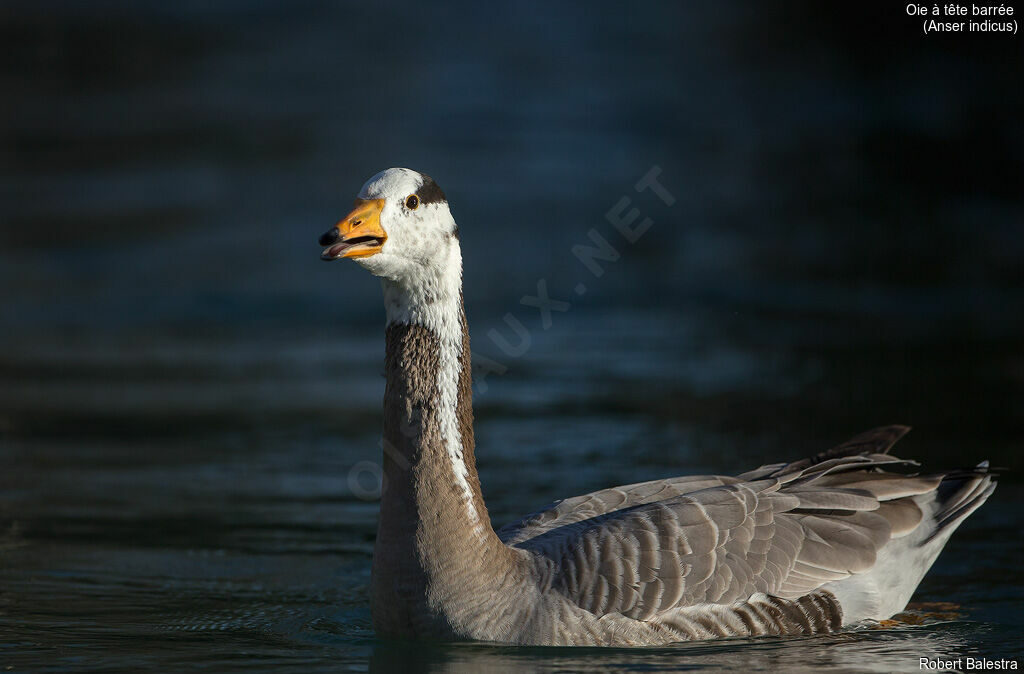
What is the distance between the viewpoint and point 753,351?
17.1m

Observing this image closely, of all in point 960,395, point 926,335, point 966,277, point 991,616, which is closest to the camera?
point 991,616

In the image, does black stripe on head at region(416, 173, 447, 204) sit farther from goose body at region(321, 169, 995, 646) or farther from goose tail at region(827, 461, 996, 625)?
goose tail at region(827, 461, 996, 625)

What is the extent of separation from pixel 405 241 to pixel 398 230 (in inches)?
2.9

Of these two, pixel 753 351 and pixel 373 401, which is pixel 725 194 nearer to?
pixel 753 351

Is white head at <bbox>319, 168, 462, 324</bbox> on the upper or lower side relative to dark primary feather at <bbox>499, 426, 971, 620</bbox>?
upper

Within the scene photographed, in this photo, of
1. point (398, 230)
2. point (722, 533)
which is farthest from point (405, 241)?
point (722, 533)

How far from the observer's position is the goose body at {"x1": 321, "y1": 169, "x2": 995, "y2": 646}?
25.2 ft

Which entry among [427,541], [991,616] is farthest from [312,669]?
[991,616]

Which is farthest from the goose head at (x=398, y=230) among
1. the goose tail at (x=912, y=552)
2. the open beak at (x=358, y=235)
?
the goose tail at (x=912, y=552)

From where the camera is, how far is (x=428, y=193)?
7809 mm

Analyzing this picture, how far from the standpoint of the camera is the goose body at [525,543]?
7668 millimetres

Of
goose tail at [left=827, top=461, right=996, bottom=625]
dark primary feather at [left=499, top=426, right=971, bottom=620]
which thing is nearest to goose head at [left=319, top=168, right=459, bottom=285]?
dark primary feather at [left=499, top=426, right=971, bottom=620]

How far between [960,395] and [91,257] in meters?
13.8

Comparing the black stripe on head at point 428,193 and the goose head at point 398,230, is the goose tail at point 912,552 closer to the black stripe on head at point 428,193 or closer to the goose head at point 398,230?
the goose head at point 398,230
